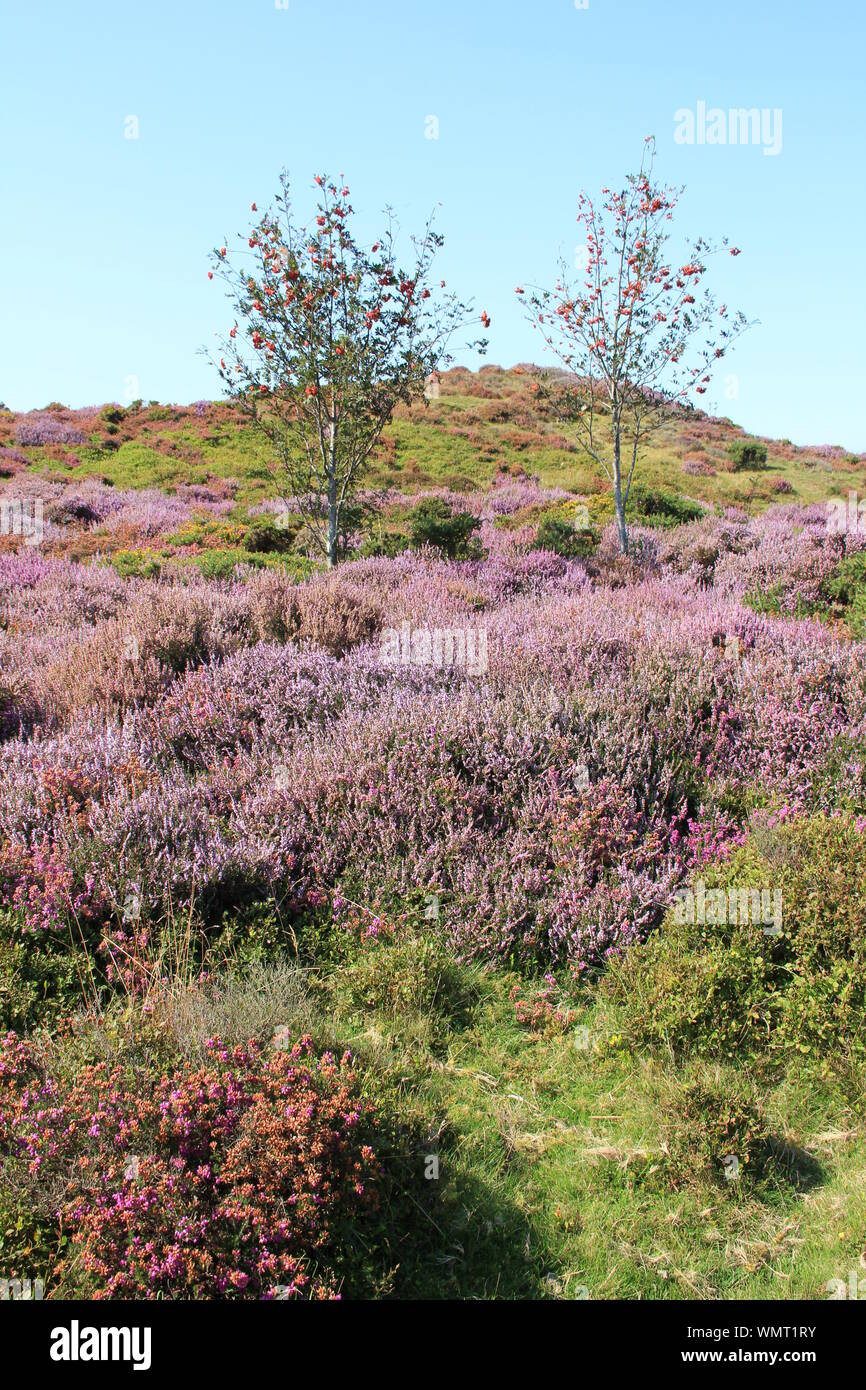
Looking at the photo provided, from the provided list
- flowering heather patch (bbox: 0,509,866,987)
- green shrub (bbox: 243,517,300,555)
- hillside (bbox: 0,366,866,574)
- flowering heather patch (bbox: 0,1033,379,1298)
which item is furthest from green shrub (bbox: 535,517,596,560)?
flowering heather patch (bbox: 0,1033,379,1298)

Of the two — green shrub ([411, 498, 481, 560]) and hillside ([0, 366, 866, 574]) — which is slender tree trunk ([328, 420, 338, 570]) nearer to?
hillside ([0, 366, 866, 574])

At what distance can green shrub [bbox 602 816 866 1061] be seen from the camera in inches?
146

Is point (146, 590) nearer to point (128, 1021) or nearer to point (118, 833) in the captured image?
point (118, 833)

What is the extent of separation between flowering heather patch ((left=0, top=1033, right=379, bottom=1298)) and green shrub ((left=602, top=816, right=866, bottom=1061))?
57.9 inches

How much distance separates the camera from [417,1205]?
114 inches

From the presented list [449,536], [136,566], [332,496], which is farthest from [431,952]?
[449,536]

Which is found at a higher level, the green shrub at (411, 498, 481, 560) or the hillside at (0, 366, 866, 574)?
the hillside at (0, 366, 866, 574)

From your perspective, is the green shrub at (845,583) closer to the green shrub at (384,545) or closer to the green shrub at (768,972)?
the green shrub at (384,545)

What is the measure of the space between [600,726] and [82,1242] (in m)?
3.78

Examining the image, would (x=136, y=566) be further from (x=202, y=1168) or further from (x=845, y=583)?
(x=202, y=1168)

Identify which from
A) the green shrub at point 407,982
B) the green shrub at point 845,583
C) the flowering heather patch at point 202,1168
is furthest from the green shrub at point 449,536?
the flowering heather patch at point 202,1168

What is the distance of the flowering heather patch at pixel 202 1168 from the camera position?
8.11 feet

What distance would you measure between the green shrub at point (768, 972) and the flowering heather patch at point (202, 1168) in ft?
4.83

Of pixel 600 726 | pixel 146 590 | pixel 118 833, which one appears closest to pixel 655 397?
pixel 146 590
